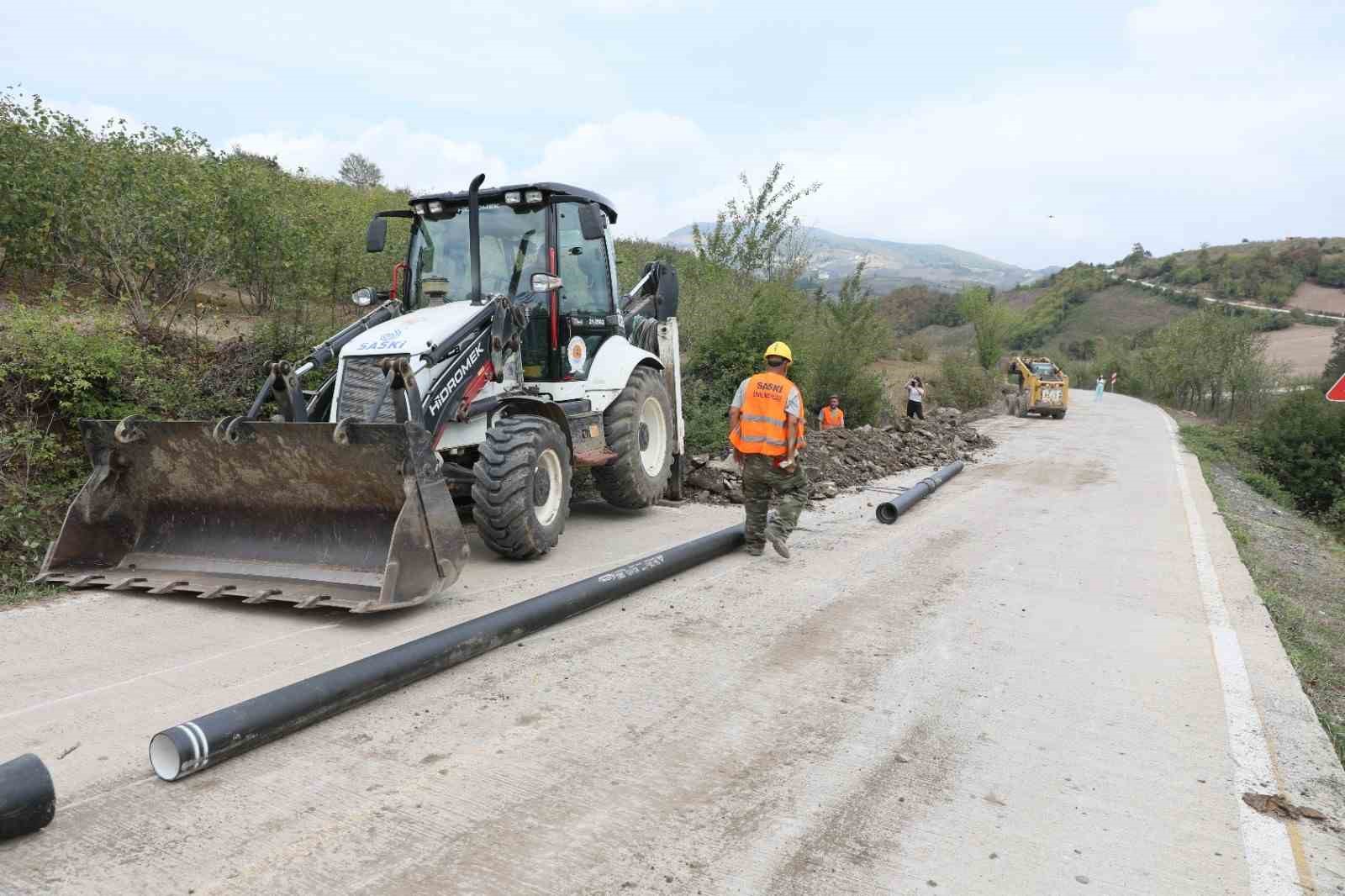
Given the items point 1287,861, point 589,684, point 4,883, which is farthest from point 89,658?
point 1287,861

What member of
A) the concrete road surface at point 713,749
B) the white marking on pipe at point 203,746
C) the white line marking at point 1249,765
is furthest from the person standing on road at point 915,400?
the white marking on pipe at point 203,746

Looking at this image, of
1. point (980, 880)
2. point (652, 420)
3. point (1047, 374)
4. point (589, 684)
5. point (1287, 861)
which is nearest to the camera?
point (980, 880)

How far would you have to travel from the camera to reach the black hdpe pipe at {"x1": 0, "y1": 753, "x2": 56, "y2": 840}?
282cm

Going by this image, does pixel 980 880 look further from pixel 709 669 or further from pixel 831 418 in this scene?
pixel 831 418

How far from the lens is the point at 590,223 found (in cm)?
734

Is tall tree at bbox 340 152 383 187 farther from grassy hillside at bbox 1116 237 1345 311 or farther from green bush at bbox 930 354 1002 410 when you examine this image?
grassy hillside at bbox 1116 237 1345 311

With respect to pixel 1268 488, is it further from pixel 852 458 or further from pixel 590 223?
pixel 590 223

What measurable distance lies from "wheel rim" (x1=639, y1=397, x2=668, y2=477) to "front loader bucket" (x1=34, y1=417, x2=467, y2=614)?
3676mm

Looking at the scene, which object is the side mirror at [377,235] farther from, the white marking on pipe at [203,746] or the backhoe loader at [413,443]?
the white marking on pipe at [203,746]

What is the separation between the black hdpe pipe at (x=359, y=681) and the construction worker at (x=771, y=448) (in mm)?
1577

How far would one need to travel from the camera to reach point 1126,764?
3.79 meters

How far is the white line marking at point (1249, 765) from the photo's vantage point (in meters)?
3.02

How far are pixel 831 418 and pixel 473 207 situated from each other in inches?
451

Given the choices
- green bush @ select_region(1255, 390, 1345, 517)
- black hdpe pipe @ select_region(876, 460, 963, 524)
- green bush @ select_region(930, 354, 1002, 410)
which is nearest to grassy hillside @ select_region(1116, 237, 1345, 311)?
green bush @ select_region(930, 354, 1002, 410)
